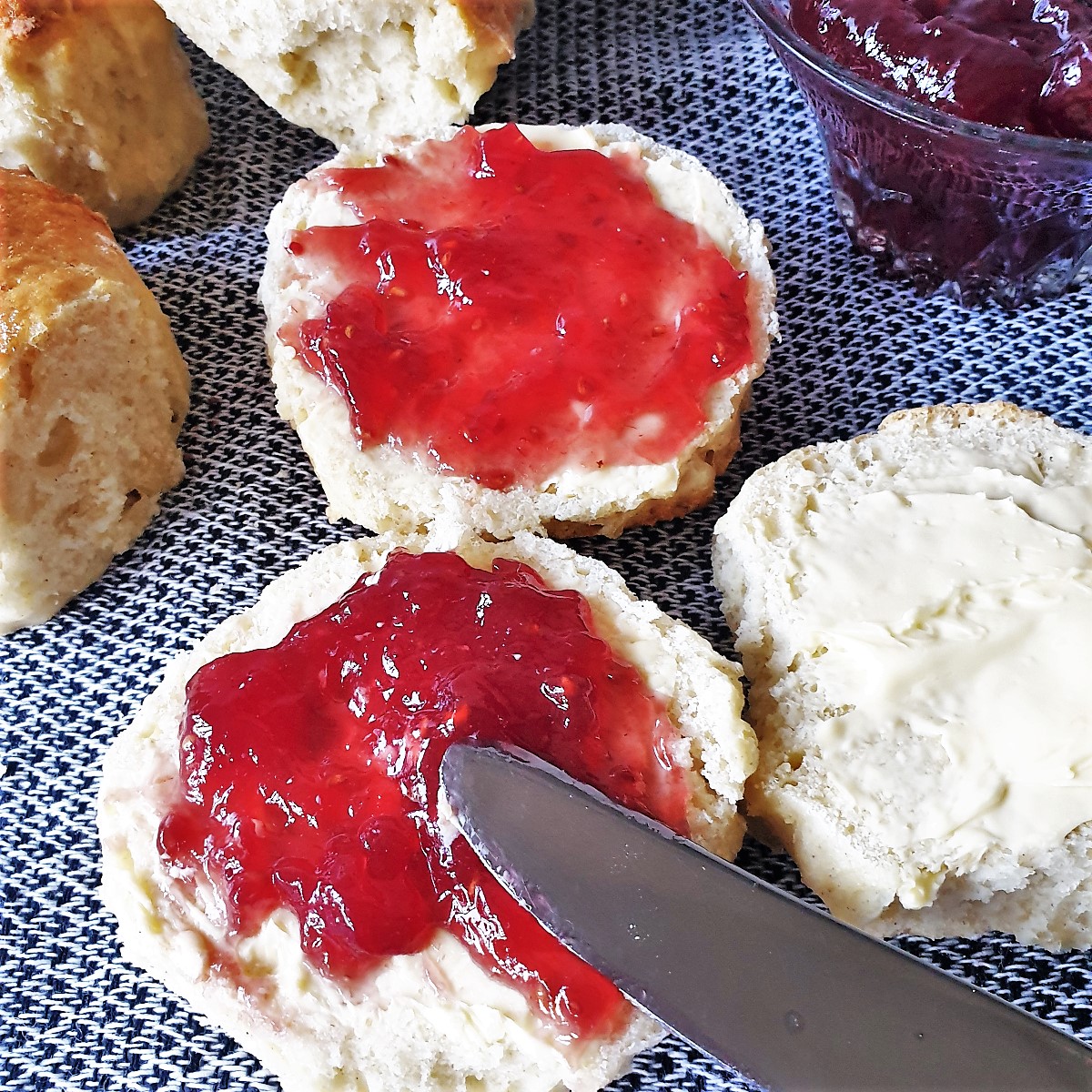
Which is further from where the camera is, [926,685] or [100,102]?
[100,102]

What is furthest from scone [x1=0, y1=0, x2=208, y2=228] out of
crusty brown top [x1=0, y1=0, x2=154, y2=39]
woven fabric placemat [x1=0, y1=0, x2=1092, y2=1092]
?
woven fabric placemat [x1=0, y1=0, x2=1092, y2=1092]

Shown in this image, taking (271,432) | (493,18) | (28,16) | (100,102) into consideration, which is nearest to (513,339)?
(271,432)

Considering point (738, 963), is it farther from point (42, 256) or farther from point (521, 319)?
point (42, 256)

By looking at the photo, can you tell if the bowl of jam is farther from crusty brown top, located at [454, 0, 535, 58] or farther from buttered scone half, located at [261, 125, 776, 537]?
crusty brown top, located at [454, 0, 535, 58]

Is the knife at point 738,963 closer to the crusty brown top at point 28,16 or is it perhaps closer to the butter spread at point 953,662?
the butter spread at point 953,662

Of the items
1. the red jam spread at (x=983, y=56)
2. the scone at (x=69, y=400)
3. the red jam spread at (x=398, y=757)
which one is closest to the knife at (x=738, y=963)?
the red jam spread at (x=398, y=757)
